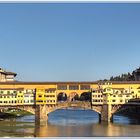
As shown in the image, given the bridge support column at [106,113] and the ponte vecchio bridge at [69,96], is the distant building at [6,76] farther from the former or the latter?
the bridge support column at [106,113]

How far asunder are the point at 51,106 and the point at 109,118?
269cm

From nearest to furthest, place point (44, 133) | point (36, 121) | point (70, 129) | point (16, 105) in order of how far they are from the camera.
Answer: point (44, 133), point (70, 129), point (36, 121), point (16, 105)

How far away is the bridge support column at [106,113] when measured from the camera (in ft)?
75.9

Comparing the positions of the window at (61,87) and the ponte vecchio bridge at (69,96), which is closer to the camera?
the ponte vecchio bridge at (69,96)

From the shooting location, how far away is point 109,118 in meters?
23.1

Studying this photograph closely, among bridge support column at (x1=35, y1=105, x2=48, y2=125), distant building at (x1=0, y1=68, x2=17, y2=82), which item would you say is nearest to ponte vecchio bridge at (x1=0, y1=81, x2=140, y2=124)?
bridge support column at (x1=35, y1=105, x2=48, y2=125)

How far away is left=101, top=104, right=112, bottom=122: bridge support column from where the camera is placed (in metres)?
23.1

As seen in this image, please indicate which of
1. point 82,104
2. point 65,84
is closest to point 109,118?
point 82,104

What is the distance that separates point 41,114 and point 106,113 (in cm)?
293

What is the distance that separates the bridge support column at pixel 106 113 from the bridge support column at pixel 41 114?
256 cm

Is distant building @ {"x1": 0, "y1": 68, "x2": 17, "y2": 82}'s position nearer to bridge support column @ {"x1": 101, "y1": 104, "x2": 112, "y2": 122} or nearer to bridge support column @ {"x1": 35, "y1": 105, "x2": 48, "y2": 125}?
bridge support column @ {"x1": 35, "y1": 105, "x2": 48, "y2": 125}

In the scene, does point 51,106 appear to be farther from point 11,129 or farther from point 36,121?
point 11,129

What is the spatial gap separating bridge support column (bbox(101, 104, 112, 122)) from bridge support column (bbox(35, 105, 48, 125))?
256 cm

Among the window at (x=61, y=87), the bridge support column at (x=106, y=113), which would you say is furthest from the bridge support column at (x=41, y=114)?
the bridge support column at (x=106, y=113)
